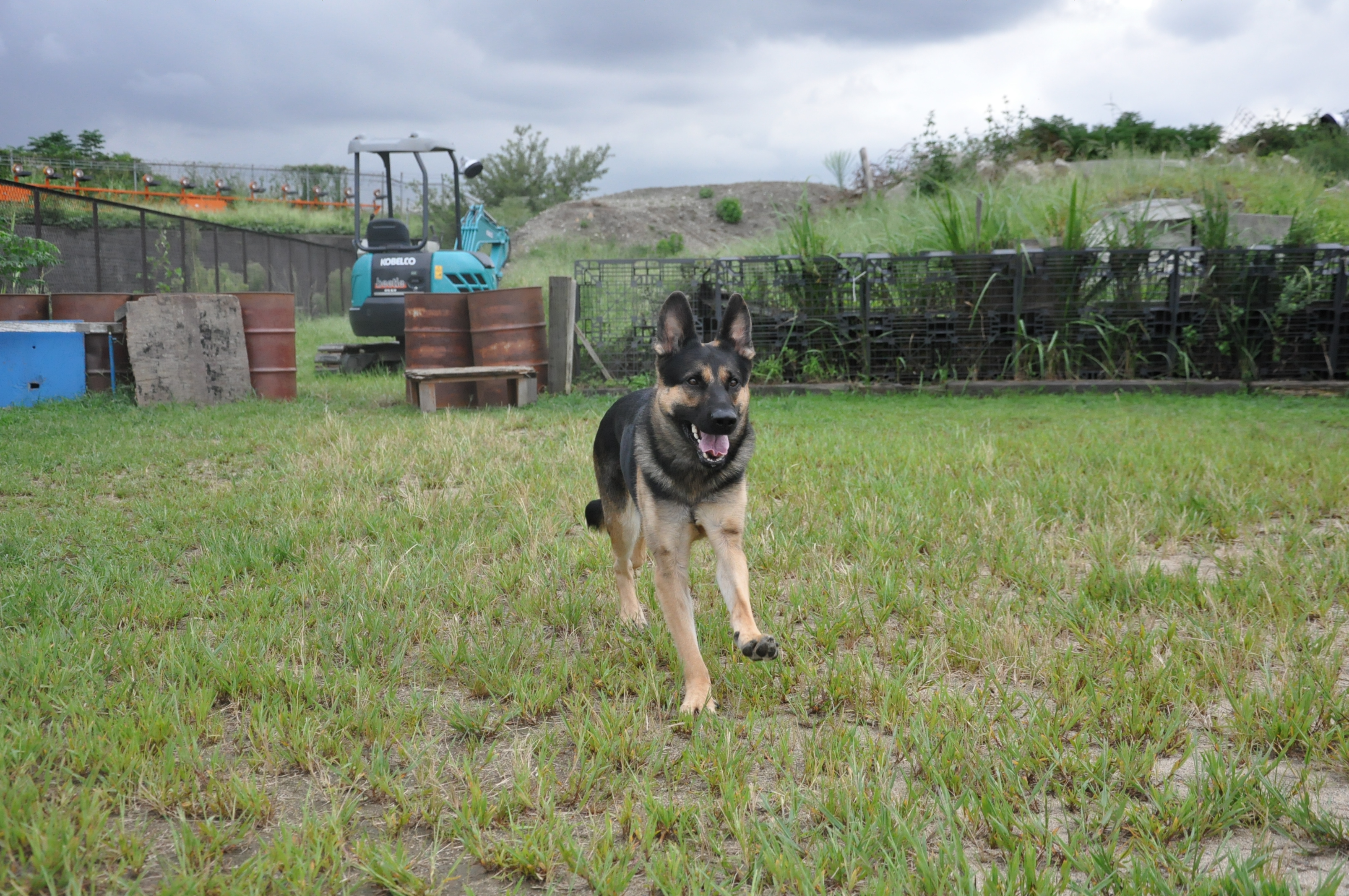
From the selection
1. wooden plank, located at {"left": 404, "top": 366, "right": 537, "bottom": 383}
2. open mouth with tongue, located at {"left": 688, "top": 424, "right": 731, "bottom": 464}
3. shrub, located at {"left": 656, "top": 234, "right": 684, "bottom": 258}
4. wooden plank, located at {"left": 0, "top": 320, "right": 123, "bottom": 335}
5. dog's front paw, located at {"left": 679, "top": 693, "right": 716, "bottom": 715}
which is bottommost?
dog's front paw, located at {"left": 679, "top": 693, "right": 716, "bottom": 715}

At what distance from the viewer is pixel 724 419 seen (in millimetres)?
3184

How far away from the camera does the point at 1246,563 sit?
4246 millimetres

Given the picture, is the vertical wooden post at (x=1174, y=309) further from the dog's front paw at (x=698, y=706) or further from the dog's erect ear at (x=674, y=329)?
the dog's front paw at (x=698, y=706)

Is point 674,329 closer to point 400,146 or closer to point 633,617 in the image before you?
point 633,617

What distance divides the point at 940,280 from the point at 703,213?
102ft

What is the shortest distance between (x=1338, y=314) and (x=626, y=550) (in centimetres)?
1045

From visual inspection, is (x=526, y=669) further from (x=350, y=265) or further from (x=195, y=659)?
(x=350, y=265)

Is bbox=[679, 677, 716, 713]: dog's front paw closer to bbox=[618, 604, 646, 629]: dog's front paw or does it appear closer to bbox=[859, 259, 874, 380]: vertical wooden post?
bbox=[618, 604, 646, 629]: dog's front paw

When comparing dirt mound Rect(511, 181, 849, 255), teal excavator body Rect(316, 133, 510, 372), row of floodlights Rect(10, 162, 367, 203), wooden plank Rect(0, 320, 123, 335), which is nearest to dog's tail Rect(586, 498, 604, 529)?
wooden plank Rect(0, 320, 123, 335)

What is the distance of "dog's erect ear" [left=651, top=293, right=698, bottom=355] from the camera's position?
3570 millimetres

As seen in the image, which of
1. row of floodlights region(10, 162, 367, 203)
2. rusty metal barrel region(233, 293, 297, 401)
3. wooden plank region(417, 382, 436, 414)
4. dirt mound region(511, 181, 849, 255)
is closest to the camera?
wooden plank region(417, 382, 436, 414)

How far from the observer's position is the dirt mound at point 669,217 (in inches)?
1448

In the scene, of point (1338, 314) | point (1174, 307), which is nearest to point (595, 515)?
point (1174, 307)

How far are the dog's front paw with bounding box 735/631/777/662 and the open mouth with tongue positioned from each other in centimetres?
70
